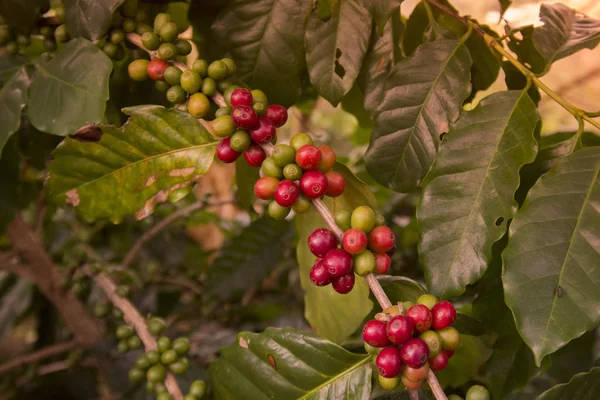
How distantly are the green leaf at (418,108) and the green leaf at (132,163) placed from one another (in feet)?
0.89

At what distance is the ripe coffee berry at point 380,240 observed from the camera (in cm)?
66

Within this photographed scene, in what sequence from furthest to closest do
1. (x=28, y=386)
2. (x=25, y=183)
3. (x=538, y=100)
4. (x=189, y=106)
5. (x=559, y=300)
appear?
1. (x=28, y=386)
2. (x=25, y=183)
3. (x=538, y=100)
4. (x=189, y=106)
5. (x=559, y=300)

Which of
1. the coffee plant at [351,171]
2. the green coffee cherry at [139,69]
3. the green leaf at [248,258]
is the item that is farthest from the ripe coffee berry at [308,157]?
the green leaf at [248,258]

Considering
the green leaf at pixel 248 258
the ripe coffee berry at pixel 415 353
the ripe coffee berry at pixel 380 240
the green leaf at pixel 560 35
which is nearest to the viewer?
the ripe coffee berry at pixel 415 353

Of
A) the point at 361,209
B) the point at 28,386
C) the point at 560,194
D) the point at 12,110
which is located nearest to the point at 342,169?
the point at 361,209

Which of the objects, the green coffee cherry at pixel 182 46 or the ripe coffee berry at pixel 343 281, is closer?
the ripe coffee berry at pixel 343 281

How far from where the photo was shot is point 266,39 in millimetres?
861

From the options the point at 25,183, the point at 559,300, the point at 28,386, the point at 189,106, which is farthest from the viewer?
the point at 28,386

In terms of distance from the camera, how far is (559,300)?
0.59m

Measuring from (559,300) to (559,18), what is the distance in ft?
1.46

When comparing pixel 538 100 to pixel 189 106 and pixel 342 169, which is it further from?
pixel 189 106

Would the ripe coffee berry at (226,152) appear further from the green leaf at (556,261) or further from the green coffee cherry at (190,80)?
the green leaf at (556,261)

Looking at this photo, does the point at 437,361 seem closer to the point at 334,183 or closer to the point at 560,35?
the point at 334,183

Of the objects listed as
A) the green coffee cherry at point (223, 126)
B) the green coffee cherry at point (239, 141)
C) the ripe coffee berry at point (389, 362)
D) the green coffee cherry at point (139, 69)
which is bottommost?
the ripe coffee berry at point (389, 362)
